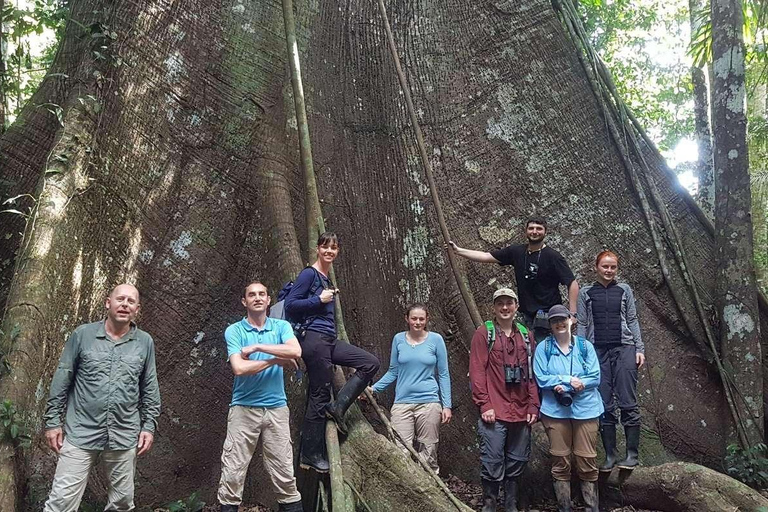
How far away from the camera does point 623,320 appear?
15.8 feet

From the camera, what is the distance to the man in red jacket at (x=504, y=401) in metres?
4.36

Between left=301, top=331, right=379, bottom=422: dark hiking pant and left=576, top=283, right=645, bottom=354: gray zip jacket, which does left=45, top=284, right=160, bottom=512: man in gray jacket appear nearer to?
left=301, top=331, right=379, bottom=422: dark hiking pant

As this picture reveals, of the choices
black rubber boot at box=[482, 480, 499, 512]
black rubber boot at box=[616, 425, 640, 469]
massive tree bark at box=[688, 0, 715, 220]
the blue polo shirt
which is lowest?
black rubber boot at box=[482, 480, 499, 512]

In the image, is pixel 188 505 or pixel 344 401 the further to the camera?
pixel 188 505

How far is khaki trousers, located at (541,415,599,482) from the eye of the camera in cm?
440

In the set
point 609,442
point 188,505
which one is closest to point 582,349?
point 609,442

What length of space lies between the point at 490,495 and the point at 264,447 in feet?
4.86

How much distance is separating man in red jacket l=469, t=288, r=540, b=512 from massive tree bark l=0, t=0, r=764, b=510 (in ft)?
2.44

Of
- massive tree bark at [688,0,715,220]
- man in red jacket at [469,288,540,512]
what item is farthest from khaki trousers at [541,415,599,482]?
massive tree bark at [688,0,715,220]

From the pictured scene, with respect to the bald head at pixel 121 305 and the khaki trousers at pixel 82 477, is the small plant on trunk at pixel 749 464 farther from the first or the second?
the bald head at pixel 121 305

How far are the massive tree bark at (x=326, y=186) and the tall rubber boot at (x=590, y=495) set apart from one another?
3.07 feet

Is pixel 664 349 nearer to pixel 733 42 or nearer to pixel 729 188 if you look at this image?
pixel 729 188

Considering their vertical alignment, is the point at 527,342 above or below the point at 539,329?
below

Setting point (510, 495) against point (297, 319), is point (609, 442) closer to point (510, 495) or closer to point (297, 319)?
point (510, 495)
